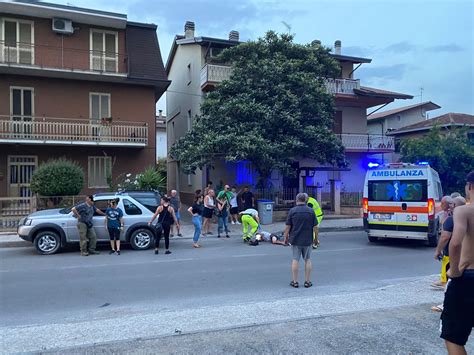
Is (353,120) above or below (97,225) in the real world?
above

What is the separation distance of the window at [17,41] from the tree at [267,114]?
28.9 feet

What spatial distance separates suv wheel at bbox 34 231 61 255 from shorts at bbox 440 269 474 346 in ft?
33.0

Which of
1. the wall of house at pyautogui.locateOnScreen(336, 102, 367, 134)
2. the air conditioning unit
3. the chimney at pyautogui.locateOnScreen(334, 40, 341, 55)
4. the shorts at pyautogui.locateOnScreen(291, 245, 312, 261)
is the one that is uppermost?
the chimney at pyautogui.locateOnScreen(334, 40, 341, 55)

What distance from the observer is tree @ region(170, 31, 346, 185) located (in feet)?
53.8

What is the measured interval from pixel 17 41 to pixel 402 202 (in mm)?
18743

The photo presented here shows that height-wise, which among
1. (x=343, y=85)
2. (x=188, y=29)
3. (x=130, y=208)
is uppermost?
(x=188, y=29)

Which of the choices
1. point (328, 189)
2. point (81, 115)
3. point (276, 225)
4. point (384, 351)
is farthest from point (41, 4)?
point (384, 351)

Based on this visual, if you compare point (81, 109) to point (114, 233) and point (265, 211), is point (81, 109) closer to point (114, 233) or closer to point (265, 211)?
point (265, 211)

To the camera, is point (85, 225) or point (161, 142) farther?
point (161, 142)

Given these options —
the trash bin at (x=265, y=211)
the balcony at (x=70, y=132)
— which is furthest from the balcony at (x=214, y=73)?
the trash bin at (x=265, y=211)

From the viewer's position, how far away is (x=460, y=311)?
321 centimetres

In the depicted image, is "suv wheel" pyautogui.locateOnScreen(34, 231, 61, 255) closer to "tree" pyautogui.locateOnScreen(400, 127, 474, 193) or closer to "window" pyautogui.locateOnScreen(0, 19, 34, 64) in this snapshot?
"window" pyautogui.locateOnScreen(0, 19, 34, 64)

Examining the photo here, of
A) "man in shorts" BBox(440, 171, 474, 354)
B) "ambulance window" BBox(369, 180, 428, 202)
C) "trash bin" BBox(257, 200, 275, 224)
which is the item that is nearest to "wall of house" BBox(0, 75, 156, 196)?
"trash bin" BBox(257, 200, 275, 224)

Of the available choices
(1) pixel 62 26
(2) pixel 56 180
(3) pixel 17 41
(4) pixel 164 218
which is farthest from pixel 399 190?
(3) pixel 17 41
